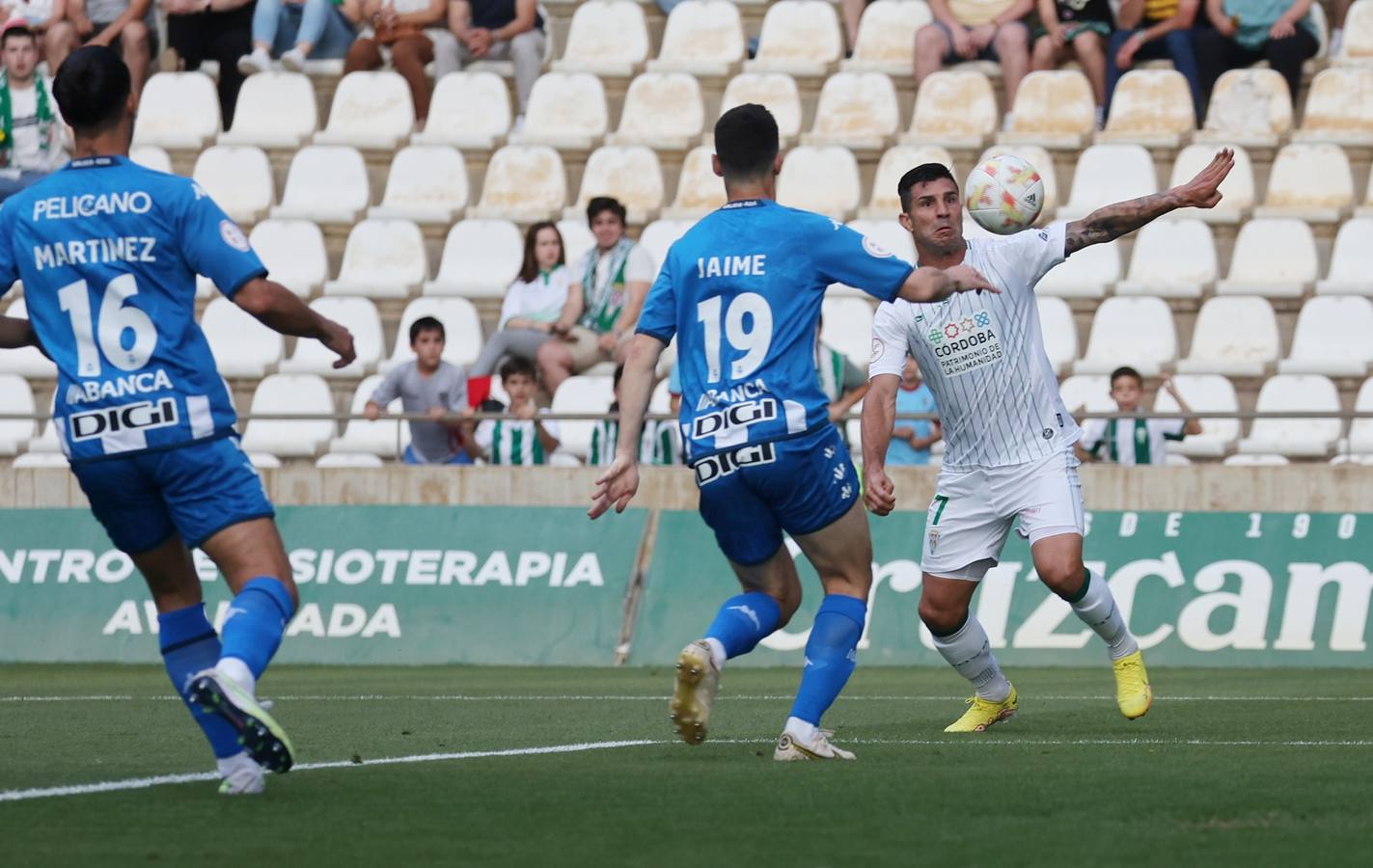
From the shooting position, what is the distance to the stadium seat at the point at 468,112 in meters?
20.5

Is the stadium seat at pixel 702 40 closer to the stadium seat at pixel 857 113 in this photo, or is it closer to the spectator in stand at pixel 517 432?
the stadium seat at pixel 857 113

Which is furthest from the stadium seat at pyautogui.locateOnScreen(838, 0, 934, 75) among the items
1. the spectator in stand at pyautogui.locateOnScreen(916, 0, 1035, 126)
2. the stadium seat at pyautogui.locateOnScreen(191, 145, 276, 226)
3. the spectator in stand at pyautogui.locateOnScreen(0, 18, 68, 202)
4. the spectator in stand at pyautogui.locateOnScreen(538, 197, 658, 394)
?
the spectator in stand at pyautogui.locateOnScreen(0, 18, 68, 202)

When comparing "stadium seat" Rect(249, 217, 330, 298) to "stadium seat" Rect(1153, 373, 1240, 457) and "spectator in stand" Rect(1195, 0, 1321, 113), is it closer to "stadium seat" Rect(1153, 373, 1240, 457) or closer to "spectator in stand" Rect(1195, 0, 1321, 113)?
"stadium seat" Rect(1153, 373, 1240, 457)

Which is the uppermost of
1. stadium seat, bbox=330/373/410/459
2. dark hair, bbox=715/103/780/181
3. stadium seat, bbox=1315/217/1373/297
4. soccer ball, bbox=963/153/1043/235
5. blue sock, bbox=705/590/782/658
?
dark hair, bbox=715/103/780/181

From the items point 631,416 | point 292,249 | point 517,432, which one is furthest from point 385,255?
point 631,416

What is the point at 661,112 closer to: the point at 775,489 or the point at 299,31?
the point at 299,31

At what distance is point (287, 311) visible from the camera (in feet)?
20.5

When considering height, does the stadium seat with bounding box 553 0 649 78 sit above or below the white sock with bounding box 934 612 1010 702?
above

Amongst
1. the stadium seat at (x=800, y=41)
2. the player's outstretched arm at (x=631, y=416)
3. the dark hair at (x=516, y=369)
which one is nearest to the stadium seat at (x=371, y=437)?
the dark hair at (x=516, y=369)

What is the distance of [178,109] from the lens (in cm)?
2120

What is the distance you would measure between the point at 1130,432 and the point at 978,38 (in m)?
5.51

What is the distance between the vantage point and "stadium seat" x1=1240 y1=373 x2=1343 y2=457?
53.1ft

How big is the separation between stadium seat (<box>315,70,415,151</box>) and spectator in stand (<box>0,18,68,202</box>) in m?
2.75

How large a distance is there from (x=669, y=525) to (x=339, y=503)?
232cm
